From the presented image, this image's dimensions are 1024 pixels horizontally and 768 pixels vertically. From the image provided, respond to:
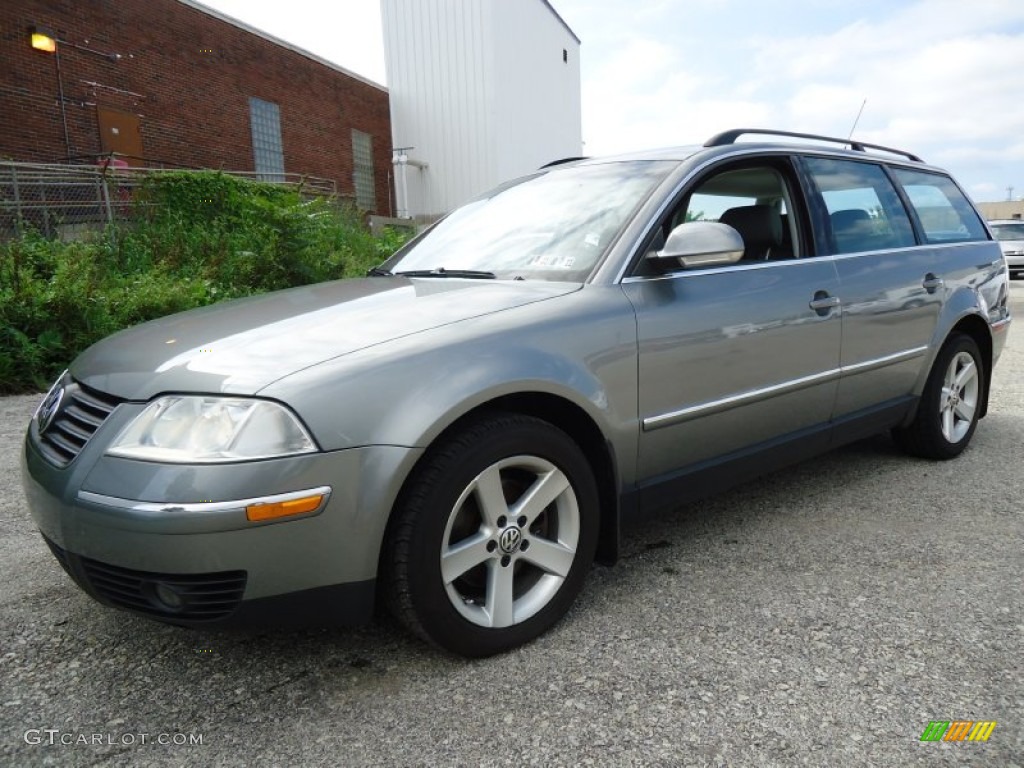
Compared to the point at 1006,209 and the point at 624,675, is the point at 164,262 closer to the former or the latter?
the point at 624,675

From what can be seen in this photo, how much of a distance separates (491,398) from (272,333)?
652 mm

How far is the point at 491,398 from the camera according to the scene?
6.95ft

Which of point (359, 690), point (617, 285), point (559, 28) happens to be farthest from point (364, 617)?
point (559, 28)

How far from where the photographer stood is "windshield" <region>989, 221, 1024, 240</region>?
18953 mm

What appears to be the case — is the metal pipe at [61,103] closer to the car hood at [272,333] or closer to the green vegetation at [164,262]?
the green vegetation at [164,262]

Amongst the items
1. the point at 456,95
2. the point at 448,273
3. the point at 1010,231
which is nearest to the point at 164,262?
the point at 448,273

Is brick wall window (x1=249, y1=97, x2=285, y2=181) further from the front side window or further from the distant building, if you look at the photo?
the distant building

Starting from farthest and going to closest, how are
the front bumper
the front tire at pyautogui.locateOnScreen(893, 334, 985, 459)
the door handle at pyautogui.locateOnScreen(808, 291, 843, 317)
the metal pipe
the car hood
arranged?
the metal pipe → the front tire at pyautogui.locateOnScreen(893, 334, 985, 459) → the door handle at pyautogui.locateOnScreen(808, 291, 843, 317) → the car hood → the front bumper

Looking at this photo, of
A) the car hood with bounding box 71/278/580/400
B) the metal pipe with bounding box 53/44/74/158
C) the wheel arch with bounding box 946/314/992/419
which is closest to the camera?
the car hood with bounding box 71/278/580/400

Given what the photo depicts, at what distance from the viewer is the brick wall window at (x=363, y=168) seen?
20922 mm

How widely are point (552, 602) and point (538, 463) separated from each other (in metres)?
0.44

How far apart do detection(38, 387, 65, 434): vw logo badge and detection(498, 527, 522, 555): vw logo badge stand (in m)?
1.36

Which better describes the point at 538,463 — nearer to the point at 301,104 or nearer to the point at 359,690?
the point at 359,690

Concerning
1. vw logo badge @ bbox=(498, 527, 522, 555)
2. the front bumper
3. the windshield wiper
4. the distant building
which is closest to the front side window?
the windshield wiper
